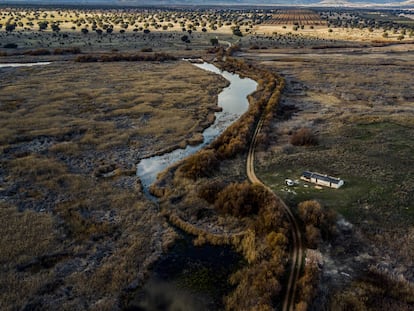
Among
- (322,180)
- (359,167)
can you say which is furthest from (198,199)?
(359,167)

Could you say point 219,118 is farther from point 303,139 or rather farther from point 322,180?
point 322,180

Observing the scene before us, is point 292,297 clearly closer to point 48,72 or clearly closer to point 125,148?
point 125,148

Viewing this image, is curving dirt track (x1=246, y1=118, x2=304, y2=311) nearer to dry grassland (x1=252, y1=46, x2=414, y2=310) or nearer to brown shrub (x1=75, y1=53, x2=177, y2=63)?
dry grassland (x1=252, y1=46, x2=414, y2=310)

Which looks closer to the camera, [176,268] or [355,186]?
[176,268]

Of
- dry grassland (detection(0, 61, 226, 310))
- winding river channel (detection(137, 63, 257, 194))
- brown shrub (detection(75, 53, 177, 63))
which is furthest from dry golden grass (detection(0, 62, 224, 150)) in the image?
brown shrub (detection(75, 53, 177, 63))

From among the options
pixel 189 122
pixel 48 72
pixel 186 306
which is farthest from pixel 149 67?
pixel 186 306
